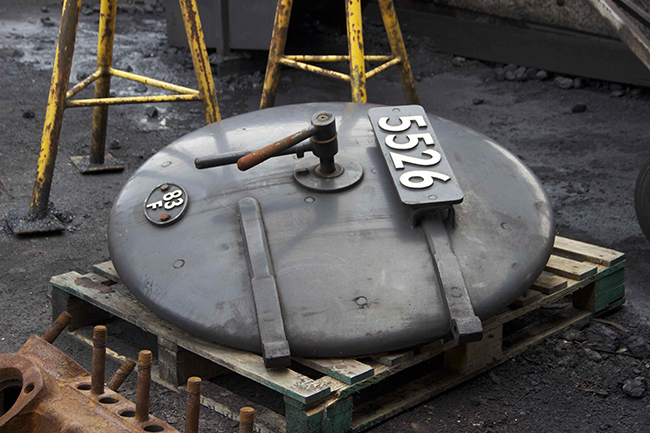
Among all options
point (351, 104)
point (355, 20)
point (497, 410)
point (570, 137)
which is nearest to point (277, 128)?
point (351, 104)

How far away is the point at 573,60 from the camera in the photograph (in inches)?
253

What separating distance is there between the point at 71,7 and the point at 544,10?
4.75 m

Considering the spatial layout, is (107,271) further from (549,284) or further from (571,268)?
(571,268)

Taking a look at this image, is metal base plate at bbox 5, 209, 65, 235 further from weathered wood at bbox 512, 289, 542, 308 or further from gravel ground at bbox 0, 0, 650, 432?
Result: weathered wood at bbox 512, 289, 542, 308

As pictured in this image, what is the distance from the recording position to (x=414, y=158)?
2.41 meters

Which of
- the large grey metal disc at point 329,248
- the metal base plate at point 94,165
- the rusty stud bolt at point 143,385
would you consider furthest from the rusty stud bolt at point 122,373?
the metal base plate at point 94,165

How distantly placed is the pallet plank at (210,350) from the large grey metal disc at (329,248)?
6 cm

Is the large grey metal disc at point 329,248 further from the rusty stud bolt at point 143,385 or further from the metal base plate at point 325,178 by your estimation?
the rusty stud bolt at point 143,385

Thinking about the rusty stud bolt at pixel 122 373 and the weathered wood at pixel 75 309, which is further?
the weathered wood at pixel 75 309

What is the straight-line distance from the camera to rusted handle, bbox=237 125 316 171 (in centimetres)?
213

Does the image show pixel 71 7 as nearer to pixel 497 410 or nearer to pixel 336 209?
pixel 336 209

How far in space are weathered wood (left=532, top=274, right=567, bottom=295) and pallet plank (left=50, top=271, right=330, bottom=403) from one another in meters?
1.15

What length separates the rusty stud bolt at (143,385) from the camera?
157cm

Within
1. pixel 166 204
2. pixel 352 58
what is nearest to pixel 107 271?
pixel 166 204
